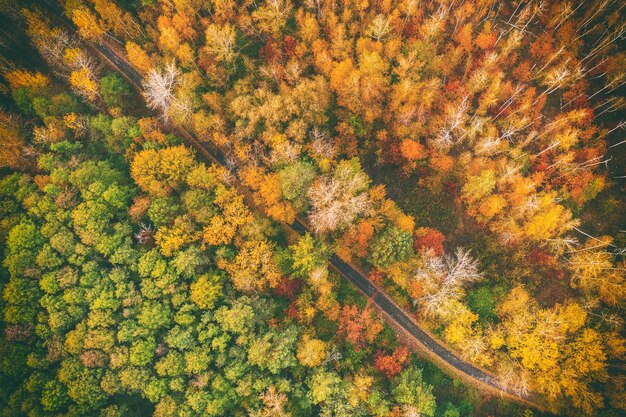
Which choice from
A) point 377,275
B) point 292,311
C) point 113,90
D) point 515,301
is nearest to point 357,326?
point 377,275

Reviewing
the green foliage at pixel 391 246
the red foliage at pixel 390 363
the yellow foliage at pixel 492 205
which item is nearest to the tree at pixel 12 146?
the green foliage at pixel 391 246

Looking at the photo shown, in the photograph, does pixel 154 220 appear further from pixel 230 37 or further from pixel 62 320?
pixel 230 37

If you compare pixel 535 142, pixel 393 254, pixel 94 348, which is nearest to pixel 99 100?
pixel 94 348

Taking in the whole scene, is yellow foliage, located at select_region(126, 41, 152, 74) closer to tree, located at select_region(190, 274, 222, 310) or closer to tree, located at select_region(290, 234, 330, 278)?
tree, located at select_region(190, 274, 222, 310)

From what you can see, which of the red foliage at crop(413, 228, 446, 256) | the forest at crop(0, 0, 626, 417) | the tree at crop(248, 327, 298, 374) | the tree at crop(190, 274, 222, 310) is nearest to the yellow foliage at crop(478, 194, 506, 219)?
the forest at crop(0, 0, 626, 417)

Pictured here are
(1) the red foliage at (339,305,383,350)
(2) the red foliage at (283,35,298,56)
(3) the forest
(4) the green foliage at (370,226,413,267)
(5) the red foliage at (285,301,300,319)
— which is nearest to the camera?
(3) the forest

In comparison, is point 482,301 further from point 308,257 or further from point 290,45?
point 290,45
